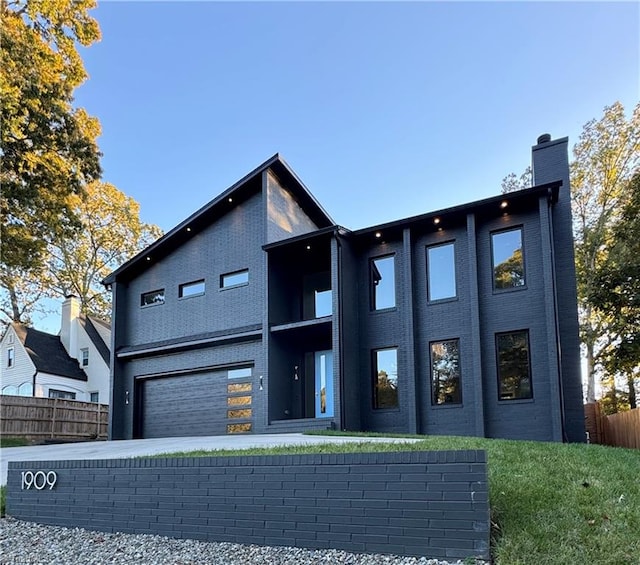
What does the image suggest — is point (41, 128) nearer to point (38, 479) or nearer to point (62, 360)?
point (38, 479)

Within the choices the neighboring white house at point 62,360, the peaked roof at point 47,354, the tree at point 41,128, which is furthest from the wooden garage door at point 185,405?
the peaked roof at point 47,354

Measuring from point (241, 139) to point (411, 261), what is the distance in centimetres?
1002

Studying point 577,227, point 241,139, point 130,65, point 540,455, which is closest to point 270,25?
point 130,65

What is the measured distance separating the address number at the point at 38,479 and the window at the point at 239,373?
8.61 metres

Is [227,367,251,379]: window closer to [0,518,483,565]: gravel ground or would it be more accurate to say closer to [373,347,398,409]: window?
[373,347,398,409]: window

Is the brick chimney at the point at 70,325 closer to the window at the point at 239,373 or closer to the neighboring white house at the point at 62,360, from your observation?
the neighboring white house at the point at 62,360

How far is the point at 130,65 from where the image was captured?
714 inches

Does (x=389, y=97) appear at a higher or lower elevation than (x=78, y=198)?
higher

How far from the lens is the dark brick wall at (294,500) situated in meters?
4.80

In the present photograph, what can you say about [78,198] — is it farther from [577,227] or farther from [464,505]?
[577,227]

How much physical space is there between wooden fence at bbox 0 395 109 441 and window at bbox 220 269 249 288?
24.7 feet

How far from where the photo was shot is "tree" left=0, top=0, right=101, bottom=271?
1556 centimetres

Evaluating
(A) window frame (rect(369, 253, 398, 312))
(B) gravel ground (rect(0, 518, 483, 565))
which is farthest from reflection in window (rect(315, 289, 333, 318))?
(B) gravel ground (rect(0, 518, 483, 565))

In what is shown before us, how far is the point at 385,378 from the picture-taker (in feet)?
46.9
